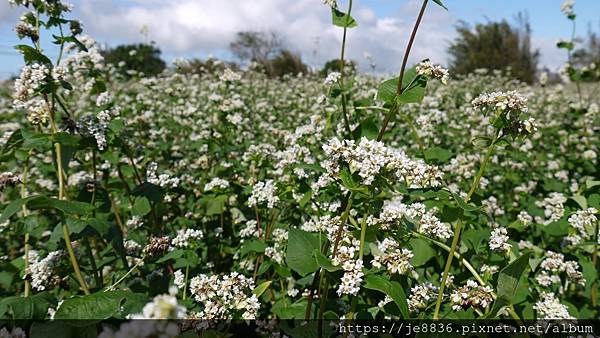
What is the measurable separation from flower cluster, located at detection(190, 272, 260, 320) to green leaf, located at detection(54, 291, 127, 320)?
0.34 metres

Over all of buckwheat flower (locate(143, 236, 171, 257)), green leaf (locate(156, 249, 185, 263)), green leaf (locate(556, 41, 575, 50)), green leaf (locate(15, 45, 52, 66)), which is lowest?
green leaf (locate(156, 249, 185, 263))

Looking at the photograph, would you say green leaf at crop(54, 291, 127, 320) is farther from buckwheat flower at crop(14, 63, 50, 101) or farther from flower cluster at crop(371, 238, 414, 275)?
buckwheat flower at crop(14, 63, 50, 101)

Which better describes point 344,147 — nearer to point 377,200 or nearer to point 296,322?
point 377,200

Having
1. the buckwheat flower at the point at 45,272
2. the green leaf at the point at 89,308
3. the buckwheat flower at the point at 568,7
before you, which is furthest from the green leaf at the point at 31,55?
the buckwheat flower at the point at 568,7

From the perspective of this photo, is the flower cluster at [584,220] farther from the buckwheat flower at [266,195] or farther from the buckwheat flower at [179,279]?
the buckwheat flower at [179,279]

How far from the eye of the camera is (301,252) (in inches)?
77.1

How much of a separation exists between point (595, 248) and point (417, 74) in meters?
1.94

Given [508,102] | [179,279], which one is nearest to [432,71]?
[508,102]

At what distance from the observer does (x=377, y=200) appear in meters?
1.94

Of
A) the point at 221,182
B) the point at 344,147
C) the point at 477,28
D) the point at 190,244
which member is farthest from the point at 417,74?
the point at 477,28

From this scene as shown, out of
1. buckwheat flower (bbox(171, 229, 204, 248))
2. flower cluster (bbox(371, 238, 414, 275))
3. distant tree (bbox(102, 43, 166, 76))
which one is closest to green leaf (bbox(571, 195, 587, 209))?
flower cluster (bbox(371, 238, 414, 275))

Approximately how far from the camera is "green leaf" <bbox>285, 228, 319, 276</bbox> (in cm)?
186

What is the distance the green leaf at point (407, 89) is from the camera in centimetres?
208

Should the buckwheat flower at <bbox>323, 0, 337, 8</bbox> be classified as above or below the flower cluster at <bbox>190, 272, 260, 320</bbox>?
above
